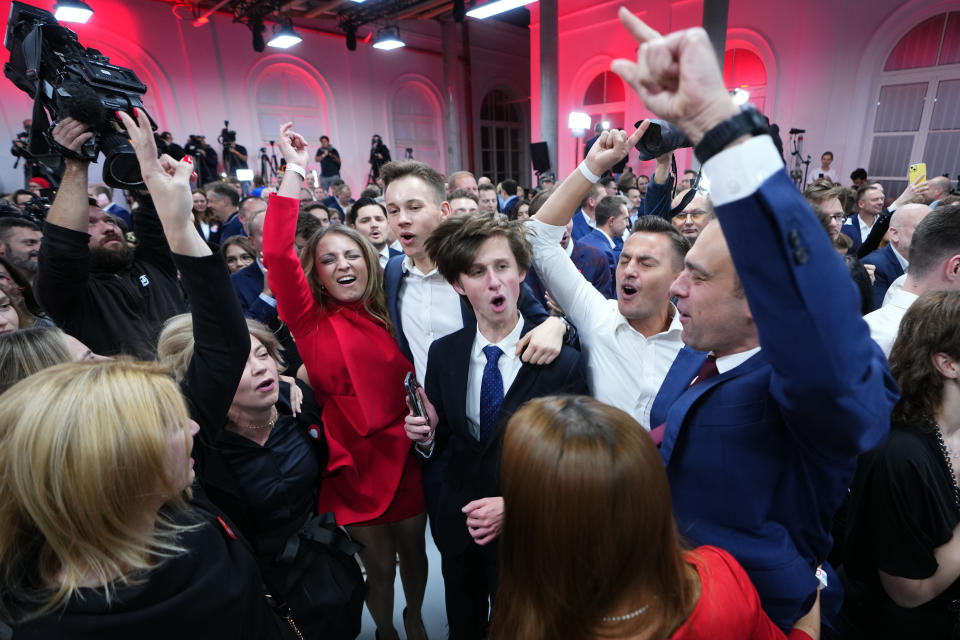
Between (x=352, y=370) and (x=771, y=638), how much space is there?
5.02 ft

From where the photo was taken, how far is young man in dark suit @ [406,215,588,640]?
1.56m

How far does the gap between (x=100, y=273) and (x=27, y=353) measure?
3.79 feet

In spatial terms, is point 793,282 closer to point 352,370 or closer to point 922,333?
point 922,333

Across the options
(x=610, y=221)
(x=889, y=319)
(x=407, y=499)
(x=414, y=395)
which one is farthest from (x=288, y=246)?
(x=610, y=221)

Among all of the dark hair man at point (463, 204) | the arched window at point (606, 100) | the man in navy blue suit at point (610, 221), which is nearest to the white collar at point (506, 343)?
the dark hair man at point (463, 204)

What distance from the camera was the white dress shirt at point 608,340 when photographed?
159cm

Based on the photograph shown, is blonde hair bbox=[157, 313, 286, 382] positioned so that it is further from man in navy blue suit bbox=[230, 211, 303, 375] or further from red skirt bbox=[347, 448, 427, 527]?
red skirt bbox=[347, 448, 427, 527]

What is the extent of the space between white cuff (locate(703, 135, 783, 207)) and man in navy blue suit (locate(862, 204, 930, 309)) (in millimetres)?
3068

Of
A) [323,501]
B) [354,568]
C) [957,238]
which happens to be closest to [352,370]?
[323,501]

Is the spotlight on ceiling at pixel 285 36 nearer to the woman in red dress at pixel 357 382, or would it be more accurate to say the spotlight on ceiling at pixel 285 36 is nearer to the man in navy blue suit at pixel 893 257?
the woman in red dress at pixel 357 382

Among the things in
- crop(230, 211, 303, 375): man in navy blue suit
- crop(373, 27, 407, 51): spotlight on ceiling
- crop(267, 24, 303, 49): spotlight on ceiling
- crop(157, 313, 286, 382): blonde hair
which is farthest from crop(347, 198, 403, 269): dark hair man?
crop(373, 27, 407, 51): spotlight on ceiling

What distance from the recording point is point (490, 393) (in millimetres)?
1626

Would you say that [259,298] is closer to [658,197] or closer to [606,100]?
[658,197]

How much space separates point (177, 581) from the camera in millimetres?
888
